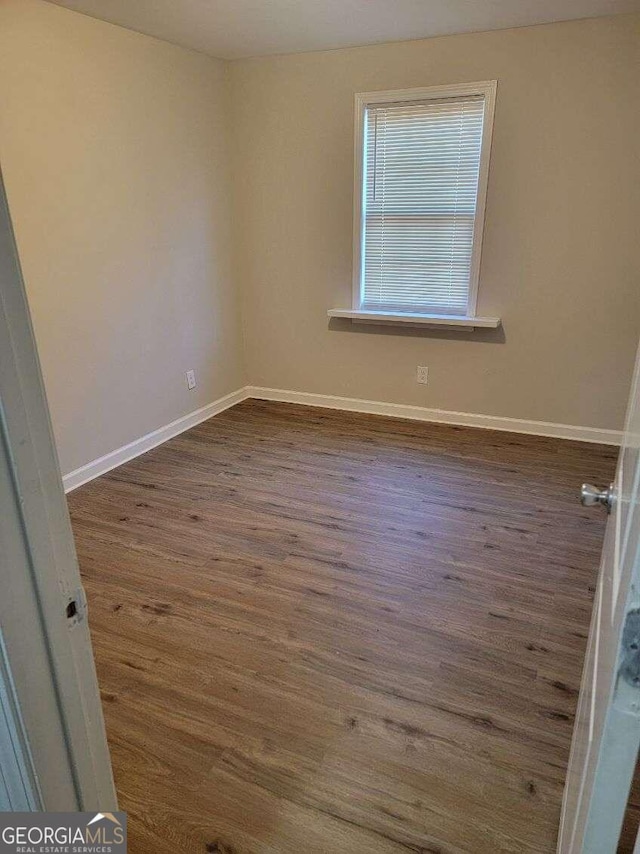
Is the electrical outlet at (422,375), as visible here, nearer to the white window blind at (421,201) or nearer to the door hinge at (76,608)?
the white window blind at (421,201)

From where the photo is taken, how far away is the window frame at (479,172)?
330 cm

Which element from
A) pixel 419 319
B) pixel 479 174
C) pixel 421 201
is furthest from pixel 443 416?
pixel 479 174

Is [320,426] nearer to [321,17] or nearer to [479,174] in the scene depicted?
[479,174]

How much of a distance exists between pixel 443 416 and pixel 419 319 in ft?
2.45

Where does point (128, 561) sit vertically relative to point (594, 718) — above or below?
below

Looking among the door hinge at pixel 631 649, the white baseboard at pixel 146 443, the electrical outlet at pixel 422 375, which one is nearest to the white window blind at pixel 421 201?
the electrical outlet at pixel 422 375

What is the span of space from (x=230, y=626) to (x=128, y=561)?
0.67m

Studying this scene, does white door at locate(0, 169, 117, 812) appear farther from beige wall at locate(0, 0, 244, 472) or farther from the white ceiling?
the white ceiling

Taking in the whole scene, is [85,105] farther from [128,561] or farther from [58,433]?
[128,561]

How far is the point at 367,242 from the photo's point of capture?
3.87 m

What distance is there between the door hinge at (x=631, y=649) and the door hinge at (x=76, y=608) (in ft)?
2.17

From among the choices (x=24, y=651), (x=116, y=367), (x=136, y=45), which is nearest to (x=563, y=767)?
(x=24, y=651)

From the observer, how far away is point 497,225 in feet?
11.5

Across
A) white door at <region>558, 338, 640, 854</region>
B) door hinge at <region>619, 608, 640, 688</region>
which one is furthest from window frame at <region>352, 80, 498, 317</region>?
door hinge at <region>619, 608, 640, 688</region>
